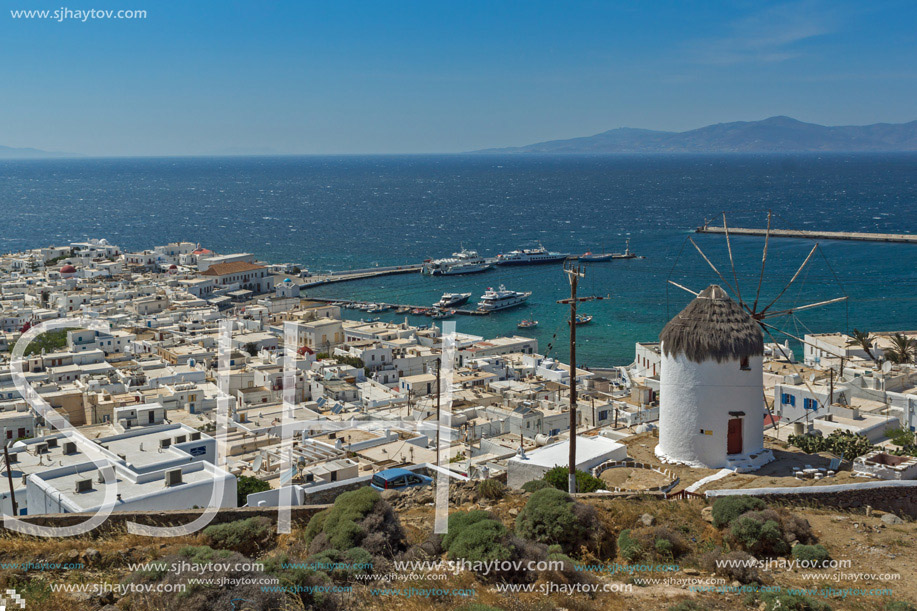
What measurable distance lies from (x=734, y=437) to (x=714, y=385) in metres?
1.20

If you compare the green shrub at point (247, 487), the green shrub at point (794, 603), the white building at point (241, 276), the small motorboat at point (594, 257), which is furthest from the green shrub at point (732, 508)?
the small motorboat at point (594, 257)

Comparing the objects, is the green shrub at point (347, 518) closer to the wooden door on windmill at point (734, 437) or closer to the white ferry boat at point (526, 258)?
the wooden door on windmill at point (734, 437)

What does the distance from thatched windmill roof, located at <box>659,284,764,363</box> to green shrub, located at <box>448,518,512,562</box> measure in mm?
6493

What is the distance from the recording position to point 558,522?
1207cm

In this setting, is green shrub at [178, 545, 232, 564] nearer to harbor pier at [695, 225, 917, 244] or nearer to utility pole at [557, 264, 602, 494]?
utility pole at [557, 264, 602, 494]

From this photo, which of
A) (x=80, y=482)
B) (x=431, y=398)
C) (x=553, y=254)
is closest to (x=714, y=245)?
(x=553, y=254)

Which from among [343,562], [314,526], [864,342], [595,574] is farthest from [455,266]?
[343,562]

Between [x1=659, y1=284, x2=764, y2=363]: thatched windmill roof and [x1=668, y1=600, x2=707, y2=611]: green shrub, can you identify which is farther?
[x1=659, y1=284, x2=764, y2=363]: thatched windmill roof

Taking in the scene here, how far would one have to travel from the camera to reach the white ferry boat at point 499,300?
79.3 meters

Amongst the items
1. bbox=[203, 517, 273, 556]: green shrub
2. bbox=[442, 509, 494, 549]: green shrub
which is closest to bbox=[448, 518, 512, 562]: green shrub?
bbox=[442, 509, 494, 549]: green shrub

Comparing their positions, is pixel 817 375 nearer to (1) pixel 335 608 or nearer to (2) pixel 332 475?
(2) pixel 332 475

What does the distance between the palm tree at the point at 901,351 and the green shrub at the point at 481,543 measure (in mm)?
33260

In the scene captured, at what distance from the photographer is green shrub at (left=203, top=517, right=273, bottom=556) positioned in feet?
38.9

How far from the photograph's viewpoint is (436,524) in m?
12.5
